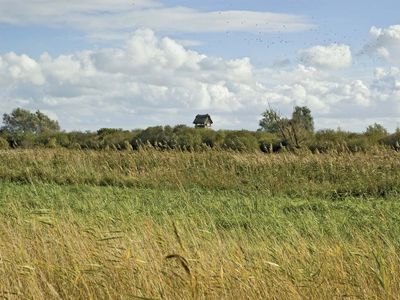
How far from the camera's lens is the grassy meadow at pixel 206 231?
514 cm

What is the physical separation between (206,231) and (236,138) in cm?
2996

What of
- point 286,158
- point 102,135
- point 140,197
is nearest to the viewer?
point 140,197

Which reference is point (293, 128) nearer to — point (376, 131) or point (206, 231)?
point (376, 131)

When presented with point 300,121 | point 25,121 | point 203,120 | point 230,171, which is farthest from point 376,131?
point 25,121

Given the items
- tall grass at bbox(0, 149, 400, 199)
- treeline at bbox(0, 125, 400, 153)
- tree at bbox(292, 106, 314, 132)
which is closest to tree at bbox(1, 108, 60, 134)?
treeline at bbox(0, 125, 400, 153)

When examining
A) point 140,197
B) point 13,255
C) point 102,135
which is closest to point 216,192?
point 140,197

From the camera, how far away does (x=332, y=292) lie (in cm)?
507

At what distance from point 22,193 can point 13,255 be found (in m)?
8.58

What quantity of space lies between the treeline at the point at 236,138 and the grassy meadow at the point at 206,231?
6314mm

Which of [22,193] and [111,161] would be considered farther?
[111,161]

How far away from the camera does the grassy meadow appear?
514cm

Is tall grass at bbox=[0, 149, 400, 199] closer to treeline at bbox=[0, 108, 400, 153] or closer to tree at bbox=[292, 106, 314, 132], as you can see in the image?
treeline at bbox=[0, 108, 400, 153]

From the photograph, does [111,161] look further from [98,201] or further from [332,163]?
[98,201]

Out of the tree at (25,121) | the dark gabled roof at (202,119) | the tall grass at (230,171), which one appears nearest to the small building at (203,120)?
the dark gabled roof at (202,119)
